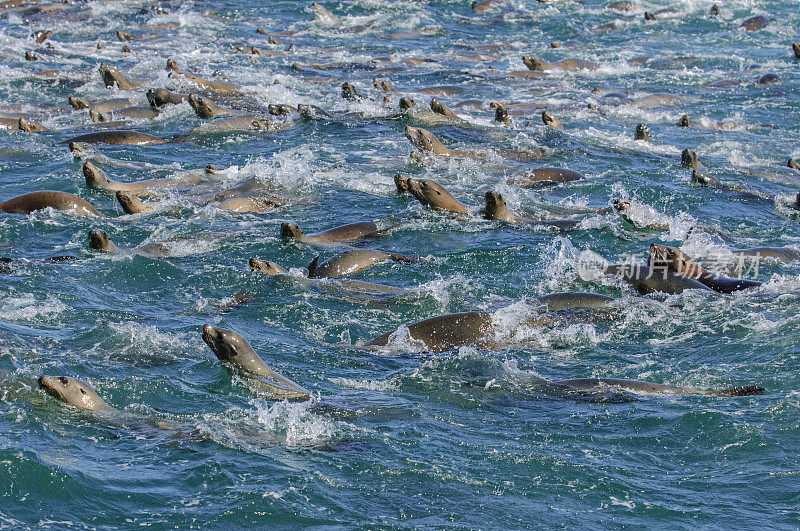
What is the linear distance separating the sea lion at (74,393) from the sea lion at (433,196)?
18.4 ft

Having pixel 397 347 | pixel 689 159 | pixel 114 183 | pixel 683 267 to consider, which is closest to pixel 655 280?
pixel 683 267

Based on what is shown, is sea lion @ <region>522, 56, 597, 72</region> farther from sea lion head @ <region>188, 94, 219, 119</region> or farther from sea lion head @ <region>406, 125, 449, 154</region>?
sea lion head @ <region>188, 94, 219, 119</region>

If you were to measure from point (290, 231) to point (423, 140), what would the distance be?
388 cm

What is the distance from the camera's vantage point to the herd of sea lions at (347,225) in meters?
7.05

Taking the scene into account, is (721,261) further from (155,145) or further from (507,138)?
(155,145)

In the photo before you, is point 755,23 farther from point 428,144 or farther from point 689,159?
point 428,144

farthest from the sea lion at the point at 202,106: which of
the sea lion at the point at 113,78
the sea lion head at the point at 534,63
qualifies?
the sea lion head at the point at 534,63

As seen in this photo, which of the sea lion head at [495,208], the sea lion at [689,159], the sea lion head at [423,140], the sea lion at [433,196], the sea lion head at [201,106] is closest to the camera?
the sea lion head at [495,208]

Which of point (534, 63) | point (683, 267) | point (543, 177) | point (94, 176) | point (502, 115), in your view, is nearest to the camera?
point (683, 267)

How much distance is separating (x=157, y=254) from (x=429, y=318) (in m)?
3.60

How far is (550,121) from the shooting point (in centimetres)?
1523

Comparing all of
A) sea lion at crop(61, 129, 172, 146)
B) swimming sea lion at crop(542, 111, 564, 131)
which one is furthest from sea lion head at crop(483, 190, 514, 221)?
sea lion at crop(61, 129, 172, 146)

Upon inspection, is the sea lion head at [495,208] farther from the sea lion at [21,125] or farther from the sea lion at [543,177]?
the sea lion at [21,125]

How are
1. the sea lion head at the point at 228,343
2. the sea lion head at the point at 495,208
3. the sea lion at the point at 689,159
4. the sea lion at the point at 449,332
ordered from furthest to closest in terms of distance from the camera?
the sea lion at the point at 689,159, the sea lion head at the point at 495,208, the sea lion at the point at 449,332, the sea lion head at the point at 228,343
